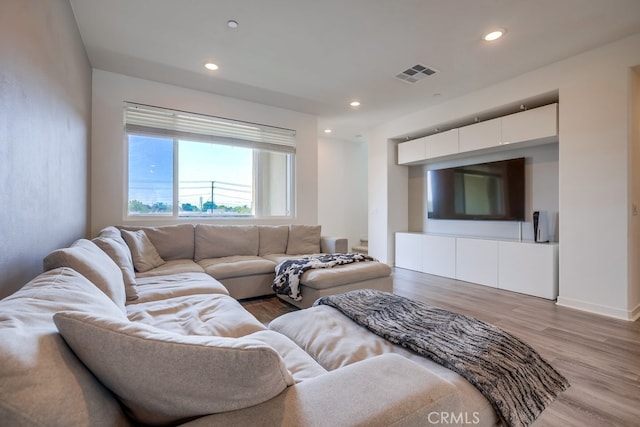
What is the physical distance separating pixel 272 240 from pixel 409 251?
7.94 ft

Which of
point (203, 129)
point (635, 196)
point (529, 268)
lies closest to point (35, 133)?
point (203, 129)

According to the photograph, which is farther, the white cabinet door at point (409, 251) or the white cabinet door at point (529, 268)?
the white cabinet door at point (409, 251)

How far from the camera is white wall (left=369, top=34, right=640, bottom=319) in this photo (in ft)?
8.91

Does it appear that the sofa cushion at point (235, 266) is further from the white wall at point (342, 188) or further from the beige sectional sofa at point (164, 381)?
the white wall at point (342, 188)

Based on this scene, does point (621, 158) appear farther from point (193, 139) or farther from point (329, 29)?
point (193, 139)

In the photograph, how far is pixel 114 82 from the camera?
11.1ft

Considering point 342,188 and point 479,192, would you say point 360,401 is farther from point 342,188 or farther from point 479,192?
point 342,188

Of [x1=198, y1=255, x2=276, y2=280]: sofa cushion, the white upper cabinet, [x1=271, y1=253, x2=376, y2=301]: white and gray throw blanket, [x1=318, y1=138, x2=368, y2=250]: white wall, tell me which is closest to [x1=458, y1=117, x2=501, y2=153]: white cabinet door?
the white upper cabinet

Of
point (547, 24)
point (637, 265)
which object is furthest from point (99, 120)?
point (637, 265)

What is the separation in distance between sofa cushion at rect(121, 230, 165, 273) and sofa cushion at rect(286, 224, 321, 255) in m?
1.58

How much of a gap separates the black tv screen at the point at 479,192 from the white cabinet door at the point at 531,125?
477 mm

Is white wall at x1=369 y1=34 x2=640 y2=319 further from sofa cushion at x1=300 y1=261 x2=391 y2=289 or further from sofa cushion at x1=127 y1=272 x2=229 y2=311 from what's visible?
sofa cushion at x1=127 y1=272 x2=229 y2=311

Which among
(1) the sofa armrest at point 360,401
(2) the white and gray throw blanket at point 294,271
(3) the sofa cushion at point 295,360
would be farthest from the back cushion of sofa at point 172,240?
(1) the sofa armrest at point 360,401

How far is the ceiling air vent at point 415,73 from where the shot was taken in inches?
128
